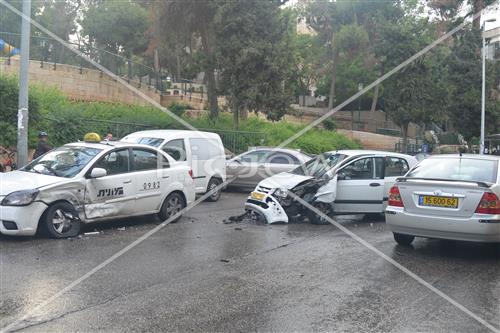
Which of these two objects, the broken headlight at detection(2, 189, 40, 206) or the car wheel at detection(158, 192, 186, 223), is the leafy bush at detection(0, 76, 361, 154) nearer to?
the car wheel at detection(158, 192, 186, 223)

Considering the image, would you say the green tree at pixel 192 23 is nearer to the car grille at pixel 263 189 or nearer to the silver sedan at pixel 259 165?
the silver sedan at pixel 259 165

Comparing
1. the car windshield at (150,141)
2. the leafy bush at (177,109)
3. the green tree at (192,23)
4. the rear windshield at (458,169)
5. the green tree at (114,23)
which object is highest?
the green tree at (114,23)

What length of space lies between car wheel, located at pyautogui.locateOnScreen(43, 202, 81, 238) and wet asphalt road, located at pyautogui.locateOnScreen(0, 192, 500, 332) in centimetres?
22

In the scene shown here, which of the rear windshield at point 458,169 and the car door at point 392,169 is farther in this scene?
the car door at point 392,169

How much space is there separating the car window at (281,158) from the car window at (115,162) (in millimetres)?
7570

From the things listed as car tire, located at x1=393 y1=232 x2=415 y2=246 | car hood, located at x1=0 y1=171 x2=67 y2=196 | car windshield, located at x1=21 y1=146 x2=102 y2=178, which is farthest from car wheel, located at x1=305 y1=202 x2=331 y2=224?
car hood, located at x1=0 y1=171 x2=67 y2=196

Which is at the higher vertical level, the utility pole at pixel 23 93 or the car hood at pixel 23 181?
the utility pole at pixel 23 93

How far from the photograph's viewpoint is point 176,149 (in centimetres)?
1331

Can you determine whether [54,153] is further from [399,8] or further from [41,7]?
[399,8]

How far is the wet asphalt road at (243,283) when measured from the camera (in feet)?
17.0

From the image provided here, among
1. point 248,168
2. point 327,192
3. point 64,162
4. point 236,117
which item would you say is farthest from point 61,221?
point 236,117

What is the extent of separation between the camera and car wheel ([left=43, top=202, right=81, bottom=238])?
8430 millimetres

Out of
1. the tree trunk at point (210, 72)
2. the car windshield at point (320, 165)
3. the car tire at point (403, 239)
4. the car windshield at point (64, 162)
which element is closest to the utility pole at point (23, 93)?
the car windshield at point (64, 162)

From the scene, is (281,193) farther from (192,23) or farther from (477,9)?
(477,9)
